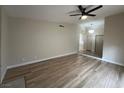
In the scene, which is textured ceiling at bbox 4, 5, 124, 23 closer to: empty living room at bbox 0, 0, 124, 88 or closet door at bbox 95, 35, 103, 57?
empty living room at bbox 0, 0, 124, 88

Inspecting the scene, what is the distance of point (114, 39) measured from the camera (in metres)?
4.24

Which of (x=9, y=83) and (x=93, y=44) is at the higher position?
(x=93, y=44)

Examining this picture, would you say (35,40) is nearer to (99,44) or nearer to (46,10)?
(46,10)

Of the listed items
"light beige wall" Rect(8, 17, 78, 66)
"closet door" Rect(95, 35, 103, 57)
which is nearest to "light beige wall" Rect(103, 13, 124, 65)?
"closet door" Rect(95, 35, 103, 57)

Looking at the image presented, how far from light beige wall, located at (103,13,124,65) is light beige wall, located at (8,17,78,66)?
2.58m

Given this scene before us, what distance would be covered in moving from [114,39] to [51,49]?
3.53m

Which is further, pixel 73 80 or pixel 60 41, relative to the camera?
pixel 60 41

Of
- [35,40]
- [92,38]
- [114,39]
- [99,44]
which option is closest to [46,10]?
[35,40]

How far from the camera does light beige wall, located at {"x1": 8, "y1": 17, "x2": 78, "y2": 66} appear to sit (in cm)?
380

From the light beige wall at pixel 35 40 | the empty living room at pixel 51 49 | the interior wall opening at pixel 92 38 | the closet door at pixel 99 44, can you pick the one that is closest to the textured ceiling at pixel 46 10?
the empty living room at pixel 51 49
